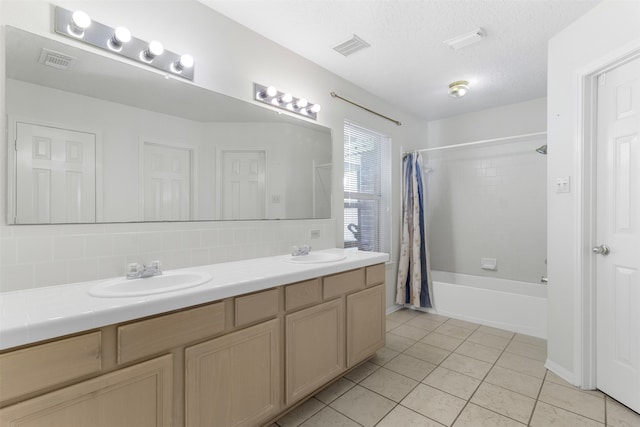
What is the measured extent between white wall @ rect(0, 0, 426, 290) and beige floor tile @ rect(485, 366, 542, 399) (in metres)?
1.55

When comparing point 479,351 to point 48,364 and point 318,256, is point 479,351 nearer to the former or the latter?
point 318,256

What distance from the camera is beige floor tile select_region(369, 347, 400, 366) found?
235cm

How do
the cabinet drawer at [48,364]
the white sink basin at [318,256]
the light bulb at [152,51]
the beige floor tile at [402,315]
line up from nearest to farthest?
the cabinet drawer at [48,364]
the light bulb at [152,51]
the white sink basin at [318,256]
the beige floor tile at [402,315]

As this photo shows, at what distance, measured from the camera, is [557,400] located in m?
1.83

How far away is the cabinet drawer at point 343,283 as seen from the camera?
6.18 feet

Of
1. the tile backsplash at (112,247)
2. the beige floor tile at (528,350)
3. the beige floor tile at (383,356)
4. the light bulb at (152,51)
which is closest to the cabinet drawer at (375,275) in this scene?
the beige floor tile at (383,356)

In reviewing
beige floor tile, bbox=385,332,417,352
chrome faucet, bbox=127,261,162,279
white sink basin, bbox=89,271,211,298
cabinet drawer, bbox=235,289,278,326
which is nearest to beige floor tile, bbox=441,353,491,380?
beige floor tile, bbox=385,332,417,352

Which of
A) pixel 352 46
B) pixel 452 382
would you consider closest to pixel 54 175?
pixel 352 46

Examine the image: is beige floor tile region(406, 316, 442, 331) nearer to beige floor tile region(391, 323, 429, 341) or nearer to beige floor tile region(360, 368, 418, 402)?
beige floor tile region(391, 323, 429, 341)

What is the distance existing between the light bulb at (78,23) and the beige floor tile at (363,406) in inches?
94.2

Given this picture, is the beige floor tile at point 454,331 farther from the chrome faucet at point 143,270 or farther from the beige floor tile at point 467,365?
the chrome faucet at point 143,270

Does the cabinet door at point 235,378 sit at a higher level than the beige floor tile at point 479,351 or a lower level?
higher

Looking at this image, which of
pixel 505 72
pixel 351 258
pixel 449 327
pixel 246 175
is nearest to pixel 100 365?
pixel 246 175

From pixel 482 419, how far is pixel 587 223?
140 centimetres
